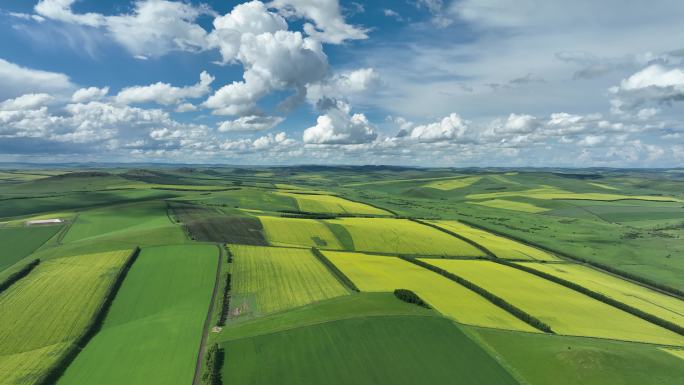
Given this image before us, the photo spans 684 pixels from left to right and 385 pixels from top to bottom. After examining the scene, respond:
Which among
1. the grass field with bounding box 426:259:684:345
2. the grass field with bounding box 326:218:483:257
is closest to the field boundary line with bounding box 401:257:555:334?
the grass field with bounding box 426:259:684:345

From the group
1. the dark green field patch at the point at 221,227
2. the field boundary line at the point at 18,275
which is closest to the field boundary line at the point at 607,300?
the dark green field patch at the point at 221,227

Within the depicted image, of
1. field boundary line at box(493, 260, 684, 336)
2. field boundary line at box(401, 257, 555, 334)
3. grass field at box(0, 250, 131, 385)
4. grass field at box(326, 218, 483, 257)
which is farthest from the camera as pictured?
grass field at box(326, 218, 483, 257)

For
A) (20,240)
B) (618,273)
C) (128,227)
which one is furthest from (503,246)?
(20,240)

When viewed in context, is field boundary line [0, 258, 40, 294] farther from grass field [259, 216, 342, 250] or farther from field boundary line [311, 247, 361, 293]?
field boundary line [311, 247, 361, 293]

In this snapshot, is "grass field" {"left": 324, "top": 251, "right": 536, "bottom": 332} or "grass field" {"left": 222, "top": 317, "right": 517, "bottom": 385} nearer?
"grass field" {"left": 222, "top": 317, "right": 517, "bottom": 385}

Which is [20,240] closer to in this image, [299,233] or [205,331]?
[299,233]

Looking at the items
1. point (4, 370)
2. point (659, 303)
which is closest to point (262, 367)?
point (4, 370)
